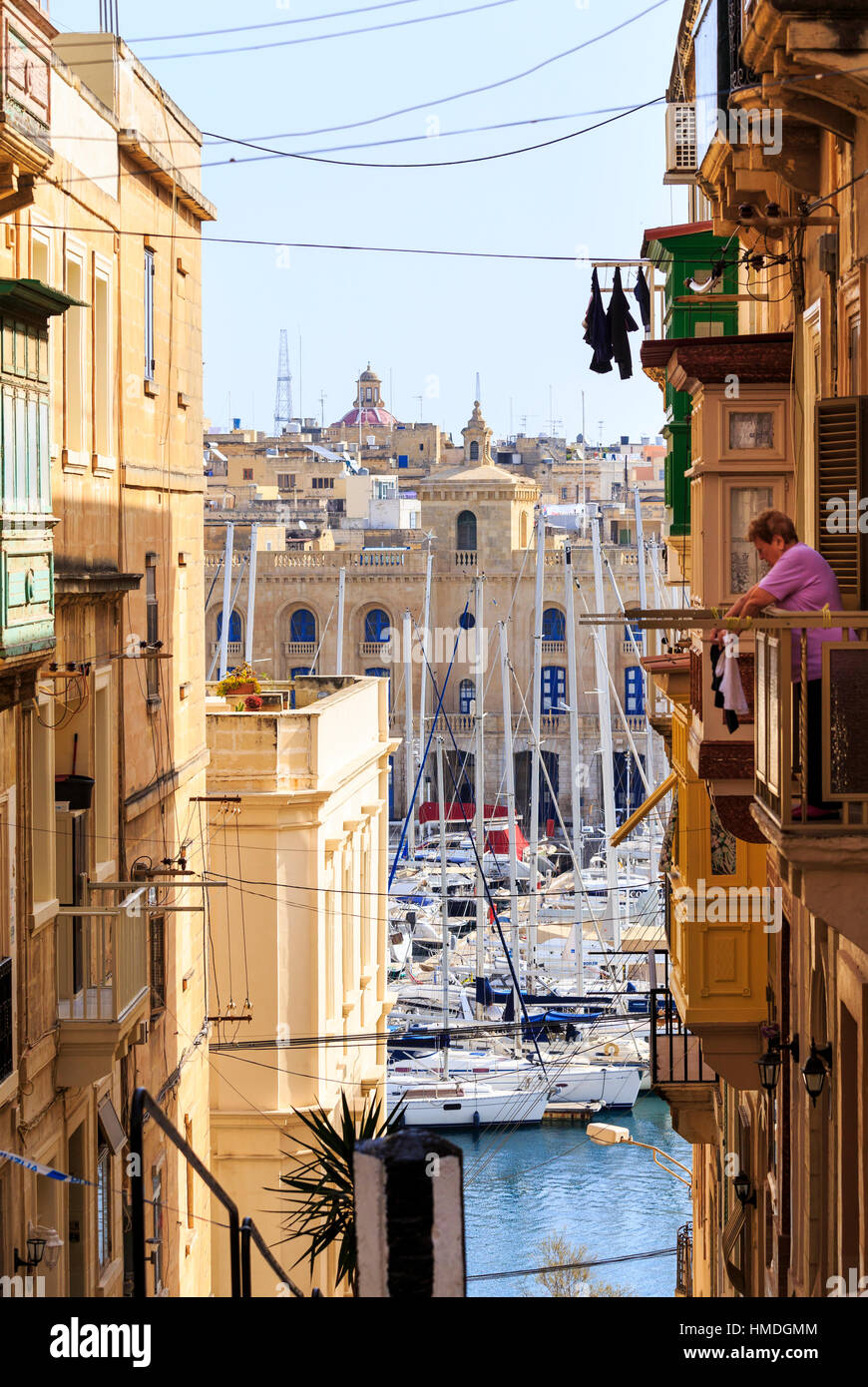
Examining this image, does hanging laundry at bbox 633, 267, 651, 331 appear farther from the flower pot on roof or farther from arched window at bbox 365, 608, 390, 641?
arched window at bbox 365, 608, 390, 641

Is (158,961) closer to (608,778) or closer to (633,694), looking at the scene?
(608,778)

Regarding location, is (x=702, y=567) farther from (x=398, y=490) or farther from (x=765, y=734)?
(x=398, y=490)

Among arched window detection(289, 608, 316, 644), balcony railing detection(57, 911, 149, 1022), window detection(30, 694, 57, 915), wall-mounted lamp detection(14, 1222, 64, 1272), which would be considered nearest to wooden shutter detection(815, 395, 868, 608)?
window detection(30, 694, 57, 915)

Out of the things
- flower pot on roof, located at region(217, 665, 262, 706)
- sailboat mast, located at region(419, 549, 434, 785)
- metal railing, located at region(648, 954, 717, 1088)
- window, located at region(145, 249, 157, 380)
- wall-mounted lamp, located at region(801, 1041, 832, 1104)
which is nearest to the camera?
wall-mounted lamp, located at region(801, 1041, 832, 1104)

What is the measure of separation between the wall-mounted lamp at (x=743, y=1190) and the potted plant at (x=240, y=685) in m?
9.35

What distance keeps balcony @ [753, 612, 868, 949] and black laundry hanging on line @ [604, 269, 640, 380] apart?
7.63 meters

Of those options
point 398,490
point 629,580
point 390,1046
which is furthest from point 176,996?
point 398,490

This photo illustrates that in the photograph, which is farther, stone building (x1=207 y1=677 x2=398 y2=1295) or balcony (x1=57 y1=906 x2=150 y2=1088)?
stone building (x1=207 y1=677 x2=398 y2=1295)

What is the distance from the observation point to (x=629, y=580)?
8038 cm

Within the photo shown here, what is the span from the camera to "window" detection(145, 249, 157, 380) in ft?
53.2

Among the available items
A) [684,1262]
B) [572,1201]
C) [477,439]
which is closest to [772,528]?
[684,1262]

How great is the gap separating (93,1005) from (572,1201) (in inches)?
1071

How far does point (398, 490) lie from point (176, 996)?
336 ft

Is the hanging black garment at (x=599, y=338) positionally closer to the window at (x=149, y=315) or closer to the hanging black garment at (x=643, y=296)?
Answer: the hanging black garment at (x=643, y=296)
